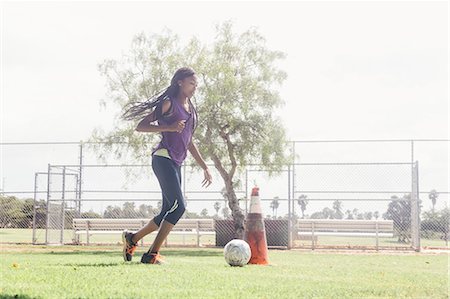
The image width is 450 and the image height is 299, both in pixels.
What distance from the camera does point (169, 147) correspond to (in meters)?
7.97

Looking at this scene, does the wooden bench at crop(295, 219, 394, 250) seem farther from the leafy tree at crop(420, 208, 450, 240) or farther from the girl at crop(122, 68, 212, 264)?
the girl at crop(122, 68, 212, 264)

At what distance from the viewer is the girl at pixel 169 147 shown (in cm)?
790

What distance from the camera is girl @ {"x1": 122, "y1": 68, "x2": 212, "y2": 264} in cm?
790

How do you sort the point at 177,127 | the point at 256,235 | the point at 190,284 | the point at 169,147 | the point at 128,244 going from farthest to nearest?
the point at 256,235
the point at 128,244
the point at 169,147
the point at 177,127
the point at 190,284

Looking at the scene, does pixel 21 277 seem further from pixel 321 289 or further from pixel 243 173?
pixel 243 173

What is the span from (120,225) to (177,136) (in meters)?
13.0

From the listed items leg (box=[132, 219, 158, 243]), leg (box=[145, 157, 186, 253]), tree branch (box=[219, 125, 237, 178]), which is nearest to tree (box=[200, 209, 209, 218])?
tree branch (box=[219, 125, 237, 178])

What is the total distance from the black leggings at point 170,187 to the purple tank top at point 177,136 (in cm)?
12

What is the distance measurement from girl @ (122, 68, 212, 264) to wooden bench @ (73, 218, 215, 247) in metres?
11.6

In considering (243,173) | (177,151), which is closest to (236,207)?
(243,173)

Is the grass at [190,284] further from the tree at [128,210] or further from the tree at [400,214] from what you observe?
the tree at [128,210]

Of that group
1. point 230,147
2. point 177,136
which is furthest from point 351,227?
point 177,136

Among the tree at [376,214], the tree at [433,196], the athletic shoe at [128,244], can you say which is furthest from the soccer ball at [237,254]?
the tree at [433,196]

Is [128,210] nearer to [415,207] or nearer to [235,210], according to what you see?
[235,210]
